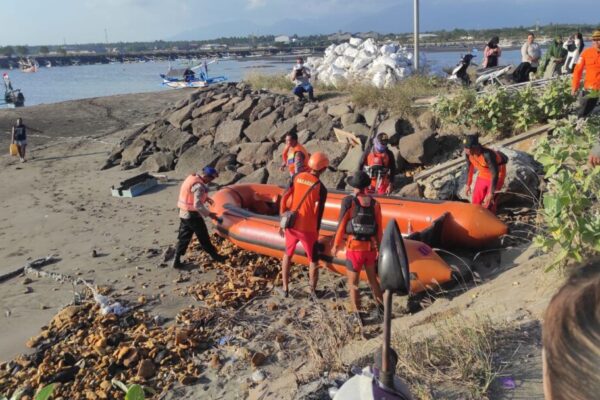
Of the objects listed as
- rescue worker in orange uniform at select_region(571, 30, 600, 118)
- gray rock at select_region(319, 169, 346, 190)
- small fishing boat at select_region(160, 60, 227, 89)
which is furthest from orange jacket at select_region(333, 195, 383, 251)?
small fishing boat at select_region(160, 60, 227, 89)

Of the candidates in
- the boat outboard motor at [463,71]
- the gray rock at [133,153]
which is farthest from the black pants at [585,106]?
the gray rock at [133,153]

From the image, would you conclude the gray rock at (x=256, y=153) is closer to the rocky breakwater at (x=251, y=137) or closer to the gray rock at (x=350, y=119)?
the rocky breakwater at (x=251, y=137)

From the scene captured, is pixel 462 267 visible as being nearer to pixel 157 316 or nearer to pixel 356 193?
pixel 356 193

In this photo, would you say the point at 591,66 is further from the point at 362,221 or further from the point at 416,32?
the point at 416,32

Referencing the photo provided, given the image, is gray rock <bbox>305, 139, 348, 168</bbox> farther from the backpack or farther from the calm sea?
the calm sea

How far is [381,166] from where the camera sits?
8102 millimetres

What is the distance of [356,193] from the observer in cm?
533

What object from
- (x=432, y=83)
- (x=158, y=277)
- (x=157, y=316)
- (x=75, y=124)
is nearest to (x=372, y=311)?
(x=157, y=316)

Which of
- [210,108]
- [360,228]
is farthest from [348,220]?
[210,108]

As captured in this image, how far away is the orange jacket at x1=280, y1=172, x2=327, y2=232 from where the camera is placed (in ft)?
19.4

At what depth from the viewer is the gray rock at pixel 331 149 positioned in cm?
1085

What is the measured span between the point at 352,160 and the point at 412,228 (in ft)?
12.5

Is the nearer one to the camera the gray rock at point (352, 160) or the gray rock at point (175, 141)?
the gray rock at point (352, 160)

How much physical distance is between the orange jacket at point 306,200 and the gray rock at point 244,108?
30.5ft
